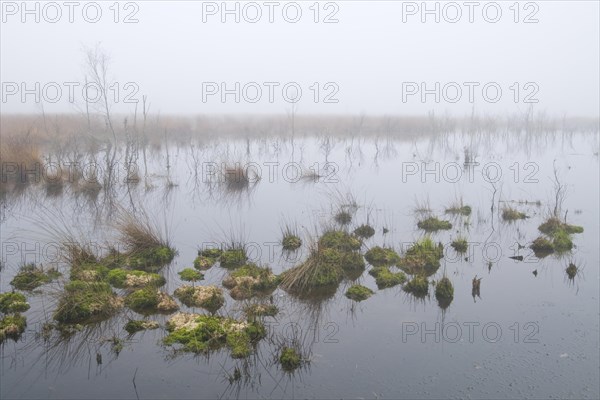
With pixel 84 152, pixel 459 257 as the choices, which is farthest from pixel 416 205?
pixel 84 152

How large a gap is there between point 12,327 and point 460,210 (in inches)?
318

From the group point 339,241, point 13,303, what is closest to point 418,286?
point 339,241

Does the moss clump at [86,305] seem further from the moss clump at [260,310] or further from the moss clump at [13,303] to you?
the moss clump at [260,310]

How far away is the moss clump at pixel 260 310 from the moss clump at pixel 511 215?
5.99 meters

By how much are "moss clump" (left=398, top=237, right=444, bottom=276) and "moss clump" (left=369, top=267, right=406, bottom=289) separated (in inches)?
11.6

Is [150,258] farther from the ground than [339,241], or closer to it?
closer to it

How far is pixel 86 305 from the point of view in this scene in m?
5.33

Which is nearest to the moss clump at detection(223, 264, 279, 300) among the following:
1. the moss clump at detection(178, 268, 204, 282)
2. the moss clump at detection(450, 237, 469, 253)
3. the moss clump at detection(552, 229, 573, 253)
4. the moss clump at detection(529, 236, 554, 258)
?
the moss clump at detection(178, 268, 204, 282)

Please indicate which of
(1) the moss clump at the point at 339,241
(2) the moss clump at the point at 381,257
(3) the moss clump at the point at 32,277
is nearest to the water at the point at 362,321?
(3) the moss clump at the point at 32,277

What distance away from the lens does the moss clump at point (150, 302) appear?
18.2ft

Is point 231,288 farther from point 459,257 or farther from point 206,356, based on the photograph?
point 459,257

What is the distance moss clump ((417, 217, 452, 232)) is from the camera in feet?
29.9

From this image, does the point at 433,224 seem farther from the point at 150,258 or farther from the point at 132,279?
the point at 132,279

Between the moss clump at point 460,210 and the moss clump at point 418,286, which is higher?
the moss clump at point 460,210
